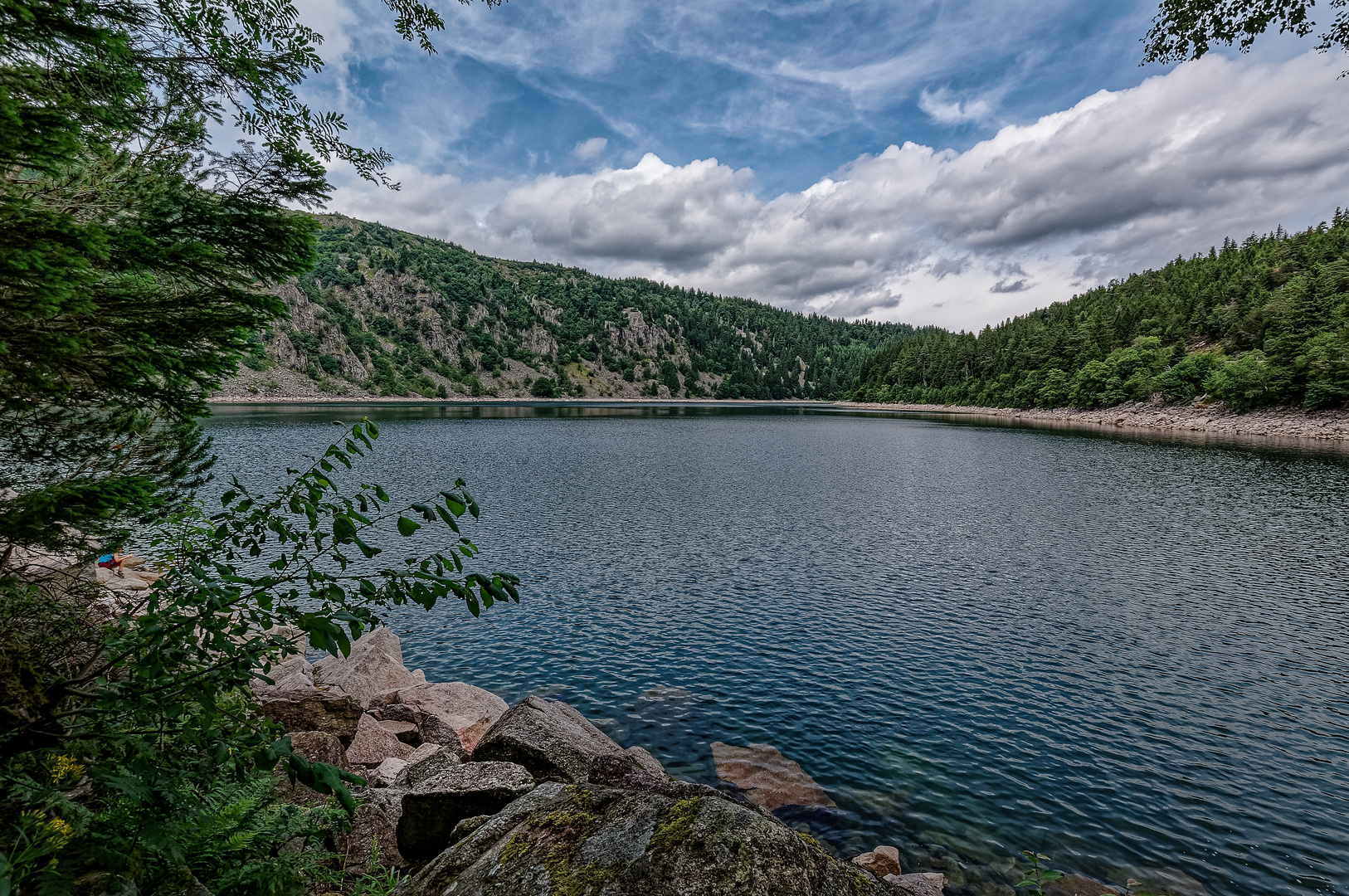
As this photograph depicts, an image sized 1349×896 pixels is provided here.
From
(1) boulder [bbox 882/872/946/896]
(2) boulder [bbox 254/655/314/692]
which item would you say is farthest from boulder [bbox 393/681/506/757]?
(1) boulder [bbox 882/872/946/896]

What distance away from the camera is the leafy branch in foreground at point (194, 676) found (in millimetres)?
3863

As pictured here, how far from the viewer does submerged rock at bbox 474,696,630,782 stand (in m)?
10.6

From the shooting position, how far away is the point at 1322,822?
41.9 ft

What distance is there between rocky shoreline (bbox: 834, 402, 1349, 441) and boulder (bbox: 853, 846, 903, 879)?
11830 cm

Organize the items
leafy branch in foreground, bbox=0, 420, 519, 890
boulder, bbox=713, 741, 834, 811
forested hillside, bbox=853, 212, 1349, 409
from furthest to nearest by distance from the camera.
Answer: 1. forested hillside, bbox=853, 212, 1349, 409
2. boulder, bbox=713, 741, 834, 811
3. leafy branch in foreground, bbox=0, 420, 519, 890

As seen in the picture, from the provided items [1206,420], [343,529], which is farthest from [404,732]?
[1206,420]

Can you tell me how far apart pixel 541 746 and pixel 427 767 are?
76.7 inches

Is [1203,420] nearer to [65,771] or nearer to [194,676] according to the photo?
[194,676]

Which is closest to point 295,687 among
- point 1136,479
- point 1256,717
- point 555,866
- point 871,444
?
point 555,866

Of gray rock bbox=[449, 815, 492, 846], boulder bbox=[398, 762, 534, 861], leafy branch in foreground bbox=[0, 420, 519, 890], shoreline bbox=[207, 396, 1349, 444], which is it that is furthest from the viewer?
shoreline bbox=[207, 396, 1349, 444]

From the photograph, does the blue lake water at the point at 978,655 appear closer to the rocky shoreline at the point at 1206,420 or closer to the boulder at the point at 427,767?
the boulder at the point at 427,767

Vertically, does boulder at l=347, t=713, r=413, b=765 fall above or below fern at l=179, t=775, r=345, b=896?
below

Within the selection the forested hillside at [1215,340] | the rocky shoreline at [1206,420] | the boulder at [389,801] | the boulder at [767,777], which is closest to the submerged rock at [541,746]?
the boulder at [389,801]

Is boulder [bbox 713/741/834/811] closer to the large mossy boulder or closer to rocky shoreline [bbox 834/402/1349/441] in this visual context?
the large mossy boulder
